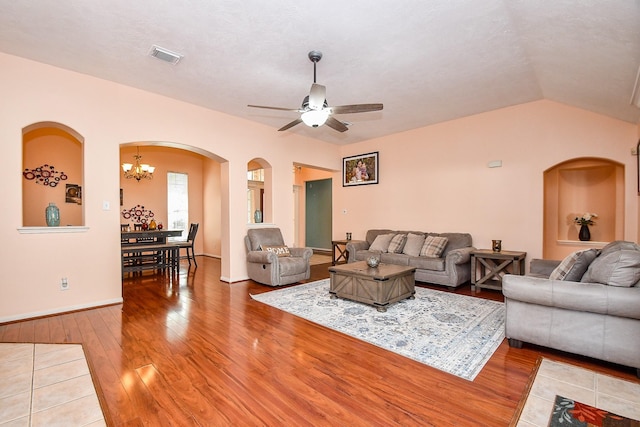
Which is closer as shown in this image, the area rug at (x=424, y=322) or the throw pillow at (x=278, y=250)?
the area rug at (x=424, y=322)

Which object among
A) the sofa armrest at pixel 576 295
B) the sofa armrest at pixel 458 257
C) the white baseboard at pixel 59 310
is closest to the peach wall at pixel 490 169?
the sofa armrest at pixel 458 257

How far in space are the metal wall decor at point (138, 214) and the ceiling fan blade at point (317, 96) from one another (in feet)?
21.2

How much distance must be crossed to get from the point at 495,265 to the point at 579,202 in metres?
2.10

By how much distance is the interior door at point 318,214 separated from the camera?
9.68 m

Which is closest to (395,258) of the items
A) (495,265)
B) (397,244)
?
(397,244)

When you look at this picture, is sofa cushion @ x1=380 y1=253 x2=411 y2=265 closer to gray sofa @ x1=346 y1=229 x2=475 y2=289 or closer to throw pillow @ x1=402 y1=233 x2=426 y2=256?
gray sofa @ x1=346 y1=229 x2=475 y2=289

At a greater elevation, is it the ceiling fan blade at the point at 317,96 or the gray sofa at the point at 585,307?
the ceiling fan blade at the point at 317,96

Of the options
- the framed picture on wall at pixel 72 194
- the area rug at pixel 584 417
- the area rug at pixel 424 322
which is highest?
the framed picture on wall at pixel 72 194

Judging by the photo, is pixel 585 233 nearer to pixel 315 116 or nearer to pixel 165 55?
pixel 315 116

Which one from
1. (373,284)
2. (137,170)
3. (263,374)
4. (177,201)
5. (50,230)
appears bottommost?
(263,374)

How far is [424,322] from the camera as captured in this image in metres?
3.29

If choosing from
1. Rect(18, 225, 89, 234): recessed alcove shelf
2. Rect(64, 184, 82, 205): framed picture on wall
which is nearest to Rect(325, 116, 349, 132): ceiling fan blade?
Rect(18, 225, 89, 234): recessed alcove shelf

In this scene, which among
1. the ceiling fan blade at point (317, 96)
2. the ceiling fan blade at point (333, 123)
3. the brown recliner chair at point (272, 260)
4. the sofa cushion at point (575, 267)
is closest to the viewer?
the sofa cushion at point (575, 267)

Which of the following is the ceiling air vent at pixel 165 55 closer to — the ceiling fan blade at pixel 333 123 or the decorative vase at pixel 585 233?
the ceiling fan blade at pixel 333 123
